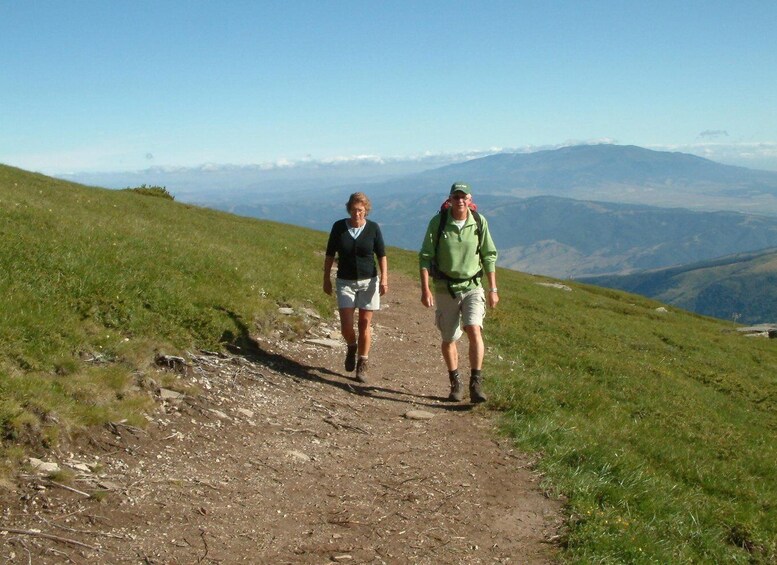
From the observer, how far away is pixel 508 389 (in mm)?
11484

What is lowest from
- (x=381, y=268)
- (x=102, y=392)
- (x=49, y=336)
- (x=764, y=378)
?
(x=764, y=378)

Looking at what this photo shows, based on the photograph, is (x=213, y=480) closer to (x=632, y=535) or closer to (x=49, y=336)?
(x=49, y=336)

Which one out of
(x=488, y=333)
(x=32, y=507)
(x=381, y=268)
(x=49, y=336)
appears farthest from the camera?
(x=488, y=333)

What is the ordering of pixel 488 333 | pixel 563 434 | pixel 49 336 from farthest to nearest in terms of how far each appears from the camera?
1. pixel 488 333
2. pixel 563 434
3. pixel 49 336

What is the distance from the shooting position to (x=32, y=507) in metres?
5.45

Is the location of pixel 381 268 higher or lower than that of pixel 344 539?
higher

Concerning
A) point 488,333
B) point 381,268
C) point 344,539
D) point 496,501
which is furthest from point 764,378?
point 344,539

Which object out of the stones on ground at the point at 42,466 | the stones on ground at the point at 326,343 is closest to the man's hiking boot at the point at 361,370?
the stones on ground at the point at 326,343

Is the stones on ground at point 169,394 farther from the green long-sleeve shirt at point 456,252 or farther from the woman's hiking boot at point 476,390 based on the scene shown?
the woman's hiking boot at point 476,390

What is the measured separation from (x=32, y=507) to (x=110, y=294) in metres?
5.05

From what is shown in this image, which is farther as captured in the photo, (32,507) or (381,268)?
(381,268)

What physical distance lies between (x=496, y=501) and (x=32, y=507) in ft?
15.5

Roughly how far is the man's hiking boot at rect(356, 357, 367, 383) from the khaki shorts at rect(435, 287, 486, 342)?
63.1 inches

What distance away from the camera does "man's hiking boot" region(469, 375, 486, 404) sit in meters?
10.4
